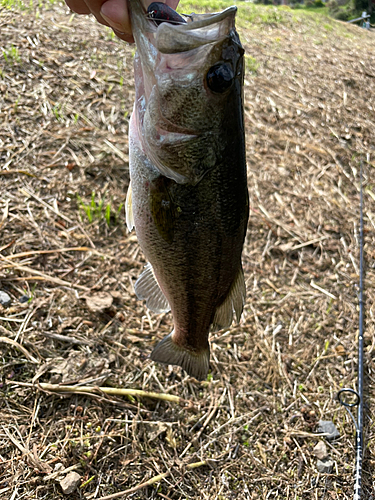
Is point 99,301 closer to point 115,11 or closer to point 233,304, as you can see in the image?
point 233,304

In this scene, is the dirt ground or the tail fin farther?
the dirt ground

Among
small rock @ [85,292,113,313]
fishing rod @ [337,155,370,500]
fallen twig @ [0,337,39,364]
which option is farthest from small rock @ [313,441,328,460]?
fallen twig @ [0,337,39,364]

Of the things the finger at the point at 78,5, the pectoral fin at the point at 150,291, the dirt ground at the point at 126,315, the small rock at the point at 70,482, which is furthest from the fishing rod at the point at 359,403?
the finger at the point at 78,5

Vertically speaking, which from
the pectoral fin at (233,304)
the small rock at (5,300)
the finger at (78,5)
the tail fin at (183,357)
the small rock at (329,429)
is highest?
the finger at (78,5)

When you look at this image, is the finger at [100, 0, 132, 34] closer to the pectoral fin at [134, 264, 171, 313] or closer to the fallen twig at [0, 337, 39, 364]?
the pectoral fin at [134, 264, 171, 313]

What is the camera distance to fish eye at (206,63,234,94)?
137cm

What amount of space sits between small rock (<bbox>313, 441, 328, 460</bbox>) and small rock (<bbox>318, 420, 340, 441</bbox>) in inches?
3.2

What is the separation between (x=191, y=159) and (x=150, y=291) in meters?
0.77

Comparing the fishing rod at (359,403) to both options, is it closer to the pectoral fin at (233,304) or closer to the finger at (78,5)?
the pectoral fin at (233,304)

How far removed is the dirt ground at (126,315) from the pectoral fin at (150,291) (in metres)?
0.93

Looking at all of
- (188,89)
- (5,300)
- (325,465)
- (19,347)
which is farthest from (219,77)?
(325,465)

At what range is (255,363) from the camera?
3.21 metres

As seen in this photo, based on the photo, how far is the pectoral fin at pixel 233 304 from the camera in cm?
179

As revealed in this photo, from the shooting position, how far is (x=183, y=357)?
6.55ft
